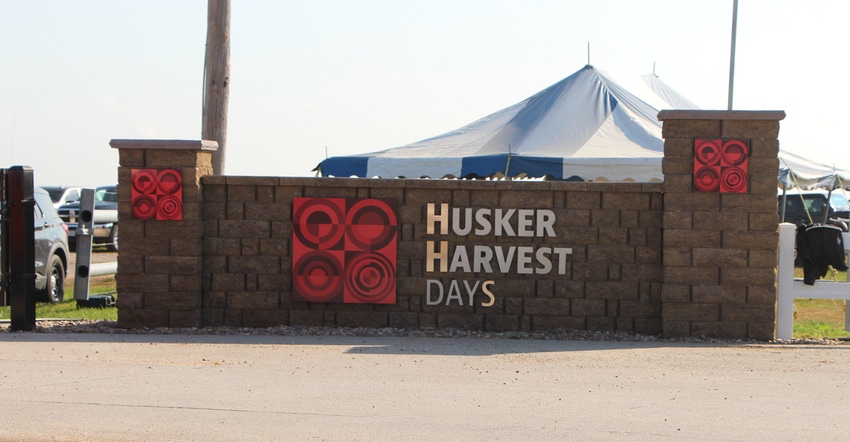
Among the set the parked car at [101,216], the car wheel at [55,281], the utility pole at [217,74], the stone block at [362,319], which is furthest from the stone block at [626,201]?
the parked car at [101,216]

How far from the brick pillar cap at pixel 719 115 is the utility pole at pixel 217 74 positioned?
18.7 feet

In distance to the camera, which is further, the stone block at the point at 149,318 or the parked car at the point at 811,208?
the parked car at the point at 811,208

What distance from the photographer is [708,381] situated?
8.09 m

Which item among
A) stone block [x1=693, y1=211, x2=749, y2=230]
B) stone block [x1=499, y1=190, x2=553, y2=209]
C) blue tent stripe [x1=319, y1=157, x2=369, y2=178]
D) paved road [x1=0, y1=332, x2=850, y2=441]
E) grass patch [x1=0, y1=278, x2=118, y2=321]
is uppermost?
blue tent stripe [x1=319, y1=157, x2=369, y2=178]

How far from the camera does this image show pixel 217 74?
13188mm

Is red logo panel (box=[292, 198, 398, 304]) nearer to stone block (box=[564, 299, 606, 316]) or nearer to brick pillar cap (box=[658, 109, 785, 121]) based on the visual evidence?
stone block (box=[564, 299, 606, 316])

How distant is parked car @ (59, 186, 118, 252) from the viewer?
25.7 metres

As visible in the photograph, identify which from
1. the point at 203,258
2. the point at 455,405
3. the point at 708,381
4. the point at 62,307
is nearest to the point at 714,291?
the point at 708,381

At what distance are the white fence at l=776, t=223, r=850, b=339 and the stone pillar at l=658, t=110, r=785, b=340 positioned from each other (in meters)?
0.28

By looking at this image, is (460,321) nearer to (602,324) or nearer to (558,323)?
(558,323)

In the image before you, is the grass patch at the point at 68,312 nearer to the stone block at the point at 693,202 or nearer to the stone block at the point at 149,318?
the stone block at the point at 149,318

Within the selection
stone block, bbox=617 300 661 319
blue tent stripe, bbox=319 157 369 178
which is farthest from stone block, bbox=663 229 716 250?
blue tent stripe, bbox=319 157 369 178

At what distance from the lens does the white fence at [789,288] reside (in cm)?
1059

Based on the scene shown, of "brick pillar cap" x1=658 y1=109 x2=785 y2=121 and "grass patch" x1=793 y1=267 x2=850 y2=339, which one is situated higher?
"brick pillar cap" x1=658 y1=109 x2=785 y2=121
